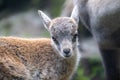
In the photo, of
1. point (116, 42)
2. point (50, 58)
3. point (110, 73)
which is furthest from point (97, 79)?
point (50, 58)

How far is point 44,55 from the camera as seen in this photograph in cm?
762

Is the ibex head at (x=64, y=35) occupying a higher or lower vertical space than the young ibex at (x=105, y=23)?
lower

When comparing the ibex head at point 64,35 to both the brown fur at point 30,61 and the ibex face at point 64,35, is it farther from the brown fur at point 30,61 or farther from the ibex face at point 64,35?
the brown fur at point 30,61

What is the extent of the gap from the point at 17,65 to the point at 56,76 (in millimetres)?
602

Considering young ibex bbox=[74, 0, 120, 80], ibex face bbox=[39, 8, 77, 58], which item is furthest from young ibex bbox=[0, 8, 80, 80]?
young ibex bbox=[74, 0, 120, 80]

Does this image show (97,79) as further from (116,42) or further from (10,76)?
(10,76)

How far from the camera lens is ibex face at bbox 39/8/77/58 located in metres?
7.09

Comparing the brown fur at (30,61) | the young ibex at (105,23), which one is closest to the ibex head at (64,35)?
the brown fur at (30,61)

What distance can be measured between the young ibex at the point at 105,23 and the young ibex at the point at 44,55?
730mm

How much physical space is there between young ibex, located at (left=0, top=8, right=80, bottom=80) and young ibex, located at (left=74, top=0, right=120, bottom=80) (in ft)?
2.39

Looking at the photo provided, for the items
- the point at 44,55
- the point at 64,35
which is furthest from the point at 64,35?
the point at 44,55

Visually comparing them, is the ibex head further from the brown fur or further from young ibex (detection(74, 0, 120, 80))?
young ibex (detection(74, 0, 120, 80))

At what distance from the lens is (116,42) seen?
28.2 ft

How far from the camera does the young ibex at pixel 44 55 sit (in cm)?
704
